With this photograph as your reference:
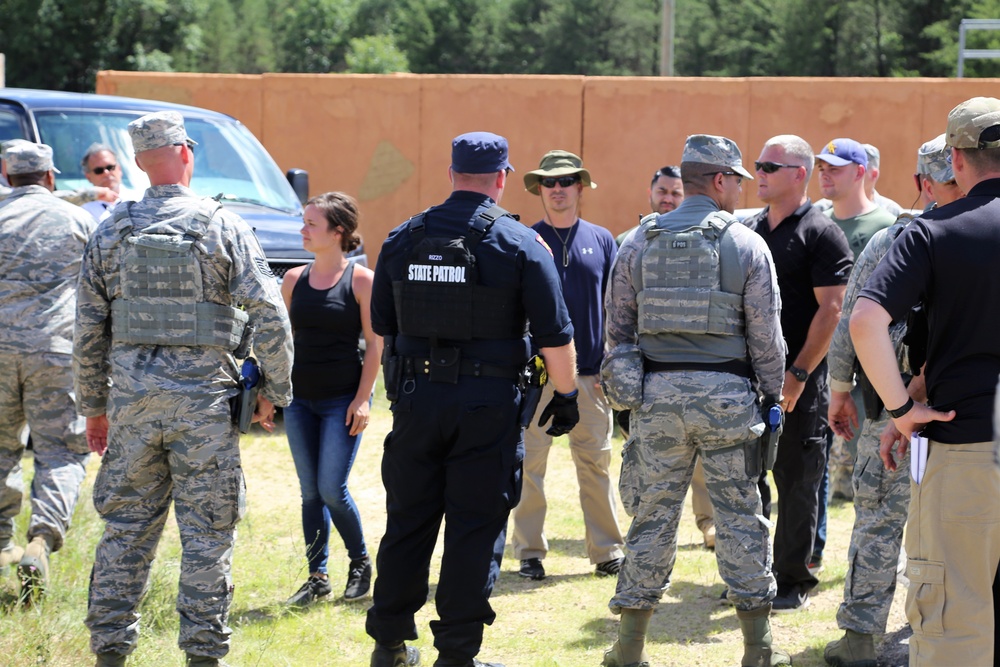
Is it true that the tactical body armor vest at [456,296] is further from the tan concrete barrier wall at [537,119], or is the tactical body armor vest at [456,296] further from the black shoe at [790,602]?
the tan concrete barrier wall at [537,119]

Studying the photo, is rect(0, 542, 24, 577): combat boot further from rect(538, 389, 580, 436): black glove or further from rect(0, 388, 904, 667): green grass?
rect(538, 389, 580, 436): black glove

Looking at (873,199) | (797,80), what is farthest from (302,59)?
(873,199)

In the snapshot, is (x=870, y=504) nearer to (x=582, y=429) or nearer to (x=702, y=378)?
(x=702, y=378)

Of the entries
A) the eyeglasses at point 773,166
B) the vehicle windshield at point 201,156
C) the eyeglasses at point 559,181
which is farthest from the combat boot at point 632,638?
the vehicle windshield at point 201,156

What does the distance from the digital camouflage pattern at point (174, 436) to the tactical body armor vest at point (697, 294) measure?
1.49 meters

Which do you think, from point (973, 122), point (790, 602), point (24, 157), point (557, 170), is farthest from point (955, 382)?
point (24, 157)

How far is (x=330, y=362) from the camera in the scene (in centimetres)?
533

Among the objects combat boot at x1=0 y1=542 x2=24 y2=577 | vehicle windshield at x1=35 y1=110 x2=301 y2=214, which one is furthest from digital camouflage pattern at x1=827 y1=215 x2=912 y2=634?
vehicle windshield at x1=35 y1=110 x2=301 y2=214

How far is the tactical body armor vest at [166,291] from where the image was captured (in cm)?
417

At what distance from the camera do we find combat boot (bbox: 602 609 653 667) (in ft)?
15.0

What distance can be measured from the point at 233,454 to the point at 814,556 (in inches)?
129

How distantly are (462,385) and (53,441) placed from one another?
2519mm

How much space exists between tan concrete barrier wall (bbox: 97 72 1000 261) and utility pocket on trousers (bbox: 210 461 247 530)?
908cm

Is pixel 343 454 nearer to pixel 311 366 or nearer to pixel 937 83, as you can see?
pixel 311 366
